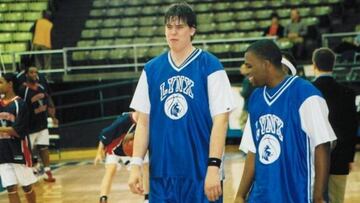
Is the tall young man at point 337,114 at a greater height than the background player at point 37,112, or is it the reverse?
Answer: the tall young man at point 337,114

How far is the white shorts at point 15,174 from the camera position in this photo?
8.91m

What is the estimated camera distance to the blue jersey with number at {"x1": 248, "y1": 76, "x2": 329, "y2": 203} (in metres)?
4.54

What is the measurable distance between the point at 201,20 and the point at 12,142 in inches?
502

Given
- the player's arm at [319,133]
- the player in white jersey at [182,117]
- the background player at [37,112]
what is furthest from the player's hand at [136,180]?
the background player at [37,112]

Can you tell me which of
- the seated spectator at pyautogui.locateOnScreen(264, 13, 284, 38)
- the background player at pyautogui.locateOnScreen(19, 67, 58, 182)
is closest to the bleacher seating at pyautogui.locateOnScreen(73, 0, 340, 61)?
the seated spectator at pyautogui.locateOnScreen(264, 13, 284, 38)

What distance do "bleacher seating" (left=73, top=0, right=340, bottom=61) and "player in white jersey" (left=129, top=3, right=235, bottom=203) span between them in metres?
14.4

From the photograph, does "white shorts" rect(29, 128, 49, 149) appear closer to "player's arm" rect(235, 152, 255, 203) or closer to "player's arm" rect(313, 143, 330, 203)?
"player's arm" rect(235, 152, 255, 203)

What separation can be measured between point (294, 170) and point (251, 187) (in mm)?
348

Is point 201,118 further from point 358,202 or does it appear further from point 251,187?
point 358,202

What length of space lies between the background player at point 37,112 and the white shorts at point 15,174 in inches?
144

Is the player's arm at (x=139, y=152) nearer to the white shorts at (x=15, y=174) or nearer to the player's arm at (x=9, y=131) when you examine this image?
the player's arm at (x=9, y=131)

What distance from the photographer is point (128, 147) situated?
851cm

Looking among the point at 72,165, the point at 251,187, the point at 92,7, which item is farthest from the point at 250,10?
the point at 251,187

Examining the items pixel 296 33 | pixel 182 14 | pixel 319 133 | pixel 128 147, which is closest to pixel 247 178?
pixel 319 133
